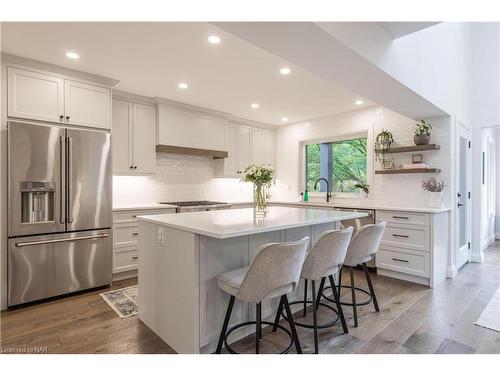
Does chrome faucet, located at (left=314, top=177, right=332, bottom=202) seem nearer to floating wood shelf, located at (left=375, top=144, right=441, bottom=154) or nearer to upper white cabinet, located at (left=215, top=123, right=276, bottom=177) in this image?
upper white cabinet, located at (left=215, top=123, right=276, bottom=177)

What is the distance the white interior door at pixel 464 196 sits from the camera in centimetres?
415

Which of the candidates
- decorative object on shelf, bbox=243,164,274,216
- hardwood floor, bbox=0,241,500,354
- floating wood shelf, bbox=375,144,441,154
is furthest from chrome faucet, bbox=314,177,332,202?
decorative object on shelf, bbox=243,164,274,216

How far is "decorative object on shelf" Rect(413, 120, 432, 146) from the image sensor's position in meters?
3.87

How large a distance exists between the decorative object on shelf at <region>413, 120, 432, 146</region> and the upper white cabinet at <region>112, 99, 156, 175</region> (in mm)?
3743

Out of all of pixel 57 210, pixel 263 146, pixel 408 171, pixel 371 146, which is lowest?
pixel 57 210

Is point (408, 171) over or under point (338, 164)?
under

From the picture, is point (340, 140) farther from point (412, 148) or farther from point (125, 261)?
point (125, 261)

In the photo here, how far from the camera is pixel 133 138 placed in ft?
13.3

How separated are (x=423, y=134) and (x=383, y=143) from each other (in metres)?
0.58

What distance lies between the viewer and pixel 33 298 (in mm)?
2879

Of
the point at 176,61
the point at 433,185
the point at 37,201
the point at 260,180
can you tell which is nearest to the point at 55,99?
the point at 37,201

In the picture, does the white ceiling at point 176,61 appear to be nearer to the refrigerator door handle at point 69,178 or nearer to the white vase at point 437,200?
the refrigerator door handle at point 69,178
